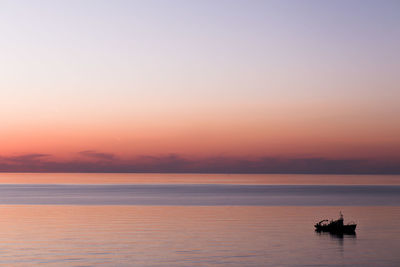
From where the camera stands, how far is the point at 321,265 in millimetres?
43250

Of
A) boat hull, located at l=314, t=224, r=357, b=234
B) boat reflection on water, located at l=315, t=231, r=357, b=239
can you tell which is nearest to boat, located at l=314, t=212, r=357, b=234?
boat hull, located at l=314, t=224, r=357, b=234

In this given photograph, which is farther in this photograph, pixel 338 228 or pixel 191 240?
pixel 338 228

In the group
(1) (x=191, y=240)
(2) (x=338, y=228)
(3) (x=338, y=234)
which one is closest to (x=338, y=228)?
(2) (x=338, y=228)

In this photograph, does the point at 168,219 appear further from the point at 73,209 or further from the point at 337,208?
the point at 337,208

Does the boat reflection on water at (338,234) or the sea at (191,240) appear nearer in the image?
the sea at (191,240)

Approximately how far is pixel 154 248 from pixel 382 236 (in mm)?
27872

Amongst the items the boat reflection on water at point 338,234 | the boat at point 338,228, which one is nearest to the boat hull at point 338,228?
the boat at point 338,228

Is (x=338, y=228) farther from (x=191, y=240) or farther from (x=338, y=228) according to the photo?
(x=191, y=240)

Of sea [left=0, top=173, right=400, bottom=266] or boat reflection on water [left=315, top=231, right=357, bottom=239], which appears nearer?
sea [left=0, top=173, right=400, bottom=266]

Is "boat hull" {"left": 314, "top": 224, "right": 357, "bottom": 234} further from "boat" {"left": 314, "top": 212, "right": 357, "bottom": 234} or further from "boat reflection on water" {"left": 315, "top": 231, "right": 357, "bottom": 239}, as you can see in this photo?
"boat reflection on water" {"left": 315, "top": 231, "right": 357, "bottom": 239}

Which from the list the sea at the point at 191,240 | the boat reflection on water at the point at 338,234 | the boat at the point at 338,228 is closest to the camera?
the sea at the point at 191,240

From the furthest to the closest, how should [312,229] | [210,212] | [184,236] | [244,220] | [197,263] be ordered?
[210,212]
[244,220]
[312,229]
[184,236]
[197,263]

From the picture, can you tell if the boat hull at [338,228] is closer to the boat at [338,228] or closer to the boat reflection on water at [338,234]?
the boat at [338,228]

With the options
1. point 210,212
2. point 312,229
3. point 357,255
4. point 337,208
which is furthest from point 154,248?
point 337,208
